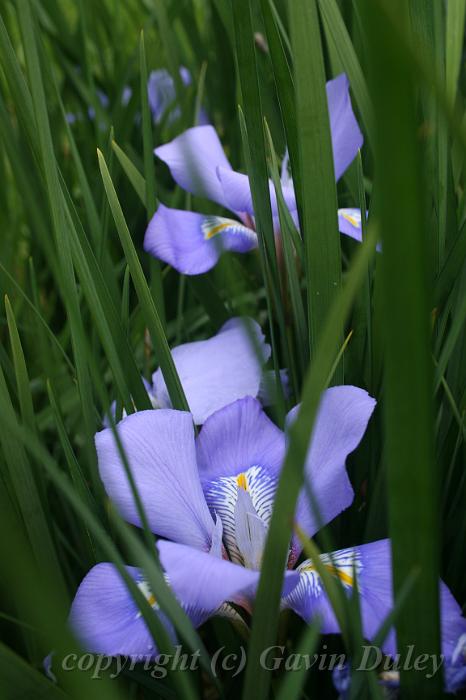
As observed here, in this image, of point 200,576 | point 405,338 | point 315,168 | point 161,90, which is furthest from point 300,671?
point 161,90

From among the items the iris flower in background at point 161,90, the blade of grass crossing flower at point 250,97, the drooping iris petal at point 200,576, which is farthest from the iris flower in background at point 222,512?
the iris flower in background at point 161,90

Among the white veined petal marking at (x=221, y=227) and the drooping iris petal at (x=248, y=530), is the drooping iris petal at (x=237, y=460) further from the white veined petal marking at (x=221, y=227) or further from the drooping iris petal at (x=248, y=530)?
the white veined petal marking at (x=221, y=227)

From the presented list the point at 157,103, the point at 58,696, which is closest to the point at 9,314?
the point at 58,696

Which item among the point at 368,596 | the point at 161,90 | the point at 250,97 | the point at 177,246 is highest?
the point at 161,90

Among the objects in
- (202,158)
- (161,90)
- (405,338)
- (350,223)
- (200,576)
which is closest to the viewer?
(405,338)

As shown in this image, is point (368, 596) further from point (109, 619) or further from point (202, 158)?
point (202, 158)

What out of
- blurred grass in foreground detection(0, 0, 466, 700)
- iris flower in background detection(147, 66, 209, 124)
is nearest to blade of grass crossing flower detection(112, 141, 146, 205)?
blurred grass in foreground detection(0, 0, 466, 700)
